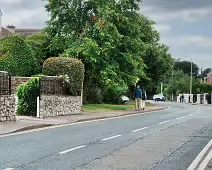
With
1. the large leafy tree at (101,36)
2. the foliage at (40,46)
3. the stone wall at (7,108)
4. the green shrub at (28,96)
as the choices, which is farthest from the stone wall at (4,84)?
the foliage at (40,46)

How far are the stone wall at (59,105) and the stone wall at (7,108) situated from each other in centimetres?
278

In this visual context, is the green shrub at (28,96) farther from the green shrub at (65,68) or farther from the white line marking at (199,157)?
the white line marking at (199,157)

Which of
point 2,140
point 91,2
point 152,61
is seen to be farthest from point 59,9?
point 152,61

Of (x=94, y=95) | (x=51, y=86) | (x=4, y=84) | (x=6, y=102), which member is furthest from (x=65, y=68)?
(x=94, y=95)

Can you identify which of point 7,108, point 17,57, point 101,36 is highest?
point 101,36

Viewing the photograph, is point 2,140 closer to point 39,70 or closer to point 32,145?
point 32,145

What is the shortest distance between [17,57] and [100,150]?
2244cm

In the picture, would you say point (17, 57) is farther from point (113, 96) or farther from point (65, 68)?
point (113, 96)

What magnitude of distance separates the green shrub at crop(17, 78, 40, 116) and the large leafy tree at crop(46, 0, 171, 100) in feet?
35.8

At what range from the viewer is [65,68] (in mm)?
25891

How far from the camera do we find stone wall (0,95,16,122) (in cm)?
1933

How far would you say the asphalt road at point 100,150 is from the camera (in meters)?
9.72

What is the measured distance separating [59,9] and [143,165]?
28.0 meters

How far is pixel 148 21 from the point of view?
6347cm
